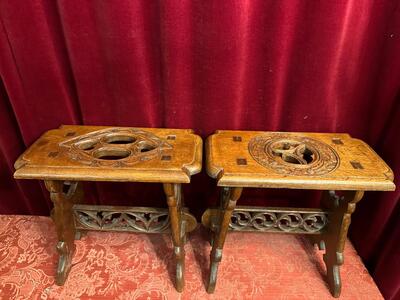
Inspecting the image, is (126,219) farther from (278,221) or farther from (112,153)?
(278,221)

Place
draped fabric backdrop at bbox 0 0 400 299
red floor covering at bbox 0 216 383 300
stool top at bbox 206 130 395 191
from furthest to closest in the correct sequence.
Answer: red floor covering at bbox 0 216 383 300, draped fabric backdrop at bbox 0 0 400 299, stool top at bbox 206 130 395 191

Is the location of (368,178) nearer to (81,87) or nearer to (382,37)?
(382,37)

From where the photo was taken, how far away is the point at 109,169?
1.12 meters

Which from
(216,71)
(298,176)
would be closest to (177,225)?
(298,176)

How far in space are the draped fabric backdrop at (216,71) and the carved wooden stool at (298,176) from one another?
15cm

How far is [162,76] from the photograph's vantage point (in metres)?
1.36

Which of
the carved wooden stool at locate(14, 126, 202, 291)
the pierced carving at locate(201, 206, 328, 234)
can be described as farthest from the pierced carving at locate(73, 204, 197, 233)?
the pierced carving at locate(201, 206, 328, 234)

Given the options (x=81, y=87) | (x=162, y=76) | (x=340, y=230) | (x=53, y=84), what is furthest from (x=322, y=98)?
(x=53, y=84)

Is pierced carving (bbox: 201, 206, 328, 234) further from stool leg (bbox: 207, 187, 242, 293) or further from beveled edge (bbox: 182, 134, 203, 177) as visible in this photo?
beveled edge (bbox: 182, 134, 203, 177)

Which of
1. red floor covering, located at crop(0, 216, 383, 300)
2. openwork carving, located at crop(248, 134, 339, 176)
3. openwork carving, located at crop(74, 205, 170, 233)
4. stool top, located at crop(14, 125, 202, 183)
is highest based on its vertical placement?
stool top, located at crop(14, 125, 202, 183)

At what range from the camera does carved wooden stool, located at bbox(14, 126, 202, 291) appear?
3.67 ft

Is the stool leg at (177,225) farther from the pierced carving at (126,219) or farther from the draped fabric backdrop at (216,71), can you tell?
the draped fabric backdrop at (216,71)

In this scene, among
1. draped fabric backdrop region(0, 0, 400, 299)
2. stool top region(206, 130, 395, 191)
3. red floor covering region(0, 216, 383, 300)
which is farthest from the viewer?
red floor covering region(0, 216, 383, 300)

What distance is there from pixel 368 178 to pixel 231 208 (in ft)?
1.70
